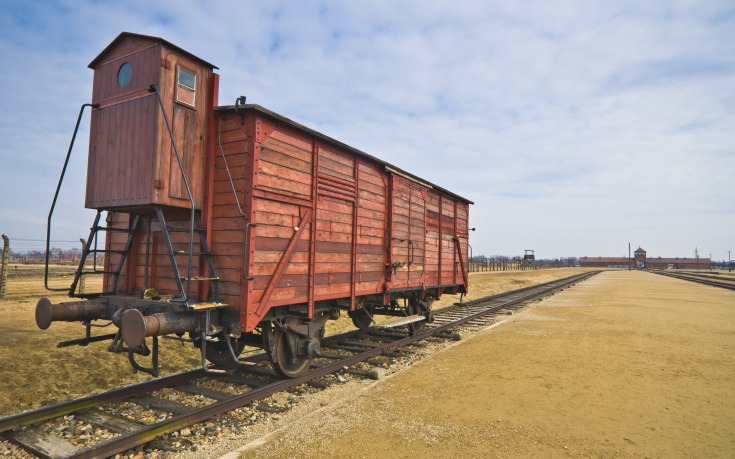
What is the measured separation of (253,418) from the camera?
5.02 m

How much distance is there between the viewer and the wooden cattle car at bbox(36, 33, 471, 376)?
17.6 ft

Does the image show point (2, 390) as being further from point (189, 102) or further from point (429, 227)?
point (429, 227)

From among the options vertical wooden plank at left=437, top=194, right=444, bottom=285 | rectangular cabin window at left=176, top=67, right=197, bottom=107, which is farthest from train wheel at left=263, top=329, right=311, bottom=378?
vertical wooden plank at left=437, top=194, right=444, bottom=285

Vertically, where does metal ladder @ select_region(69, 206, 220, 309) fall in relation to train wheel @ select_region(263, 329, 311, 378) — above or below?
above

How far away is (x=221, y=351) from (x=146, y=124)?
3.77 meters

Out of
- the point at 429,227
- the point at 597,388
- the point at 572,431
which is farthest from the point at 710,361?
the point at 429,227

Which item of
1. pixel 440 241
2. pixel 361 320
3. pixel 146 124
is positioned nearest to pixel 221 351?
pixel 146 124

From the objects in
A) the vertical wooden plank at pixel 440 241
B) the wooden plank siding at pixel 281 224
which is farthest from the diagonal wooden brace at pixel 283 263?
the vertical wooden plank at pixel 440 241

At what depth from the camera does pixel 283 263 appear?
6.02m

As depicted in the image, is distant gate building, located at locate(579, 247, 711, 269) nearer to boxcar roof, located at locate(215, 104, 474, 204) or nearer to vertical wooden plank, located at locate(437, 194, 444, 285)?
vertical wooden plank, located at locate(437, 194, 444, 285)

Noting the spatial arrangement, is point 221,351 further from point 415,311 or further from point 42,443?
point 415,311

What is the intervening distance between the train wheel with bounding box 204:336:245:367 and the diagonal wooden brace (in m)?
1.46

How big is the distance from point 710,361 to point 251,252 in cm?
933

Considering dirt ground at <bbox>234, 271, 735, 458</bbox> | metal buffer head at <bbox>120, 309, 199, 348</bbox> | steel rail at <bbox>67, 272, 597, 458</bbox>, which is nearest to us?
steel rail at <bbox>67, 272, 597, 458</bbox>
